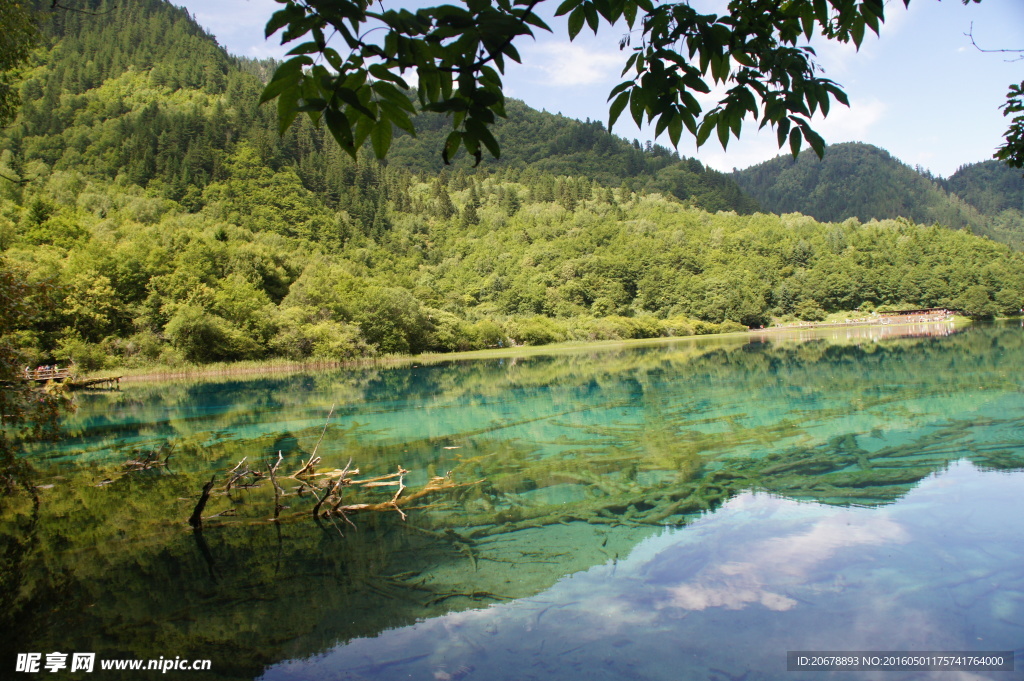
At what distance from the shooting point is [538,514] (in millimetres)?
7746

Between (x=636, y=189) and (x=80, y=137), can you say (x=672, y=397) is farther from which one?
(x=636, y=189)

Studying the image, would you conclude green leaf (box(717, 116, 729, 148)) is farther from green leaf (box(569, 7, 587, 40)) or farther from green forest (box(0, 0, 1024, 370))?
green forest (box(0, 0, 1024, 370))

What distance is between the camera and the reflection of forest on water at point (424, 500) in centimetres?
531

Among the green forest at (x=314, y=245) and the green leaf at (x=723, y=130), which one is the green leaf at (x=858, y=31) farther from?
the green forest at (x=314, y=245)

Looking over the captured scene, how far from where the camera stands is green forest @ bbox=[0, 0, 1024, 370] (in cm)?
4150

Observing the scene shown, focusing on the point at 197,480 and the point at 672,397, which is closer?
the point at 197,480

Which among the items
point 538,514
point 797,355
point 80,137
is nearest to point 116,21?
point 80,137

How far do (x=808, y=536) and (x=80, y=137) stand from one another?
3737 inches

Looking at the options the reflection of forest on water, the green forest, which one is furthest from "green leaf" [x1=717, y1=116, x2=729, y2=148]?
the green forest

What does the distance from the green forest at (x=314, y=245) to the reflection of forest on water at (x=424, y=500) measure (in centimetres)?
2327

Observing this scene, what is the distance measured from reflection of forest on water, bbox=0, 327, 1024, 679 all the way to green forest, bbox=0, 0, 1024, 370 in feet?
76.4

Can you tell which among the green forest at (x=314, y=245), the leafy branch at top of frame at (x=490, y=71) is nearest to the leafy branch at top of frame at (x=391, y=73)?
the leafy branch at top of frame at (x=490, y=71)

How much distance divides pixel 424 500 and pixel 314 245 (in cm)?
7086

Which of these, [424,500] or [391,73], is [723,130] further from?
[424,500]
